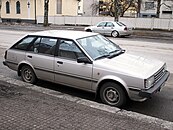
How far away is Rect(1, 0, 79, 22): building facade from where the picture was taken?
151ft

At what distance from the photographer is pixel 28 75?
22.5 ft

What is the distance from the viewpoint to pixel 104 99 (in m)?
5.50

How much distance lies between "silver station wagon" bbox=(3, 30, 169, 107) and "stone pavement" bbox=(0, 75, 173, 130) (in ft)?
1.57

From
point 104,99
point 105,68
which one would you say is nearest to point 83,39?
point 105,68

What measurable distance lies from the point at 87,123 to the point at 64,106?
2.86ft

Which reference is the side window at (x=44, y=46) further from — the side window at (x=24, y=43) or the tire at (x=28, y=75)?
the tire at (x=28, y=75)

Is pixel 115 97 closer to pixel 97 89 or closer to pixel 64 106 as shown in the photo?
pixel 97 89

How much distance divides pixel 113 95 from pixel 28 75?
257 cm

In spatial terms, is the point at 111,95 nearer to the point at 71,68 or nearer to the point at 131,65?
the point at 131,65

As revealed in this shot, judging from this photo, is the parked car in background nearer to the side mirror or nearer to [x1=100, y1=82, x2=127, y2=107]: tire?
the side mirror

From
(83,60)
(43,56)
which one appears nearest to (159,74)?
(83,60)

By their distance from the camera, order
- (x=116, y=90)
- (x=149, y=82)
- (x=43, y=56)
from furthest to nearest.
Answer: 1. (x=43, y=56)
2. (x=116, y=90)
3. (x=149, y=82)

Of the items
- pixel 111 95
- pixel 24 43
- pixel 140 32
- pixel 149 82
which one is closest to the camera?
pixel 149 82

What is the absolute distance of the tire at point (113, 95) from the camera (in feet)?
17.1
